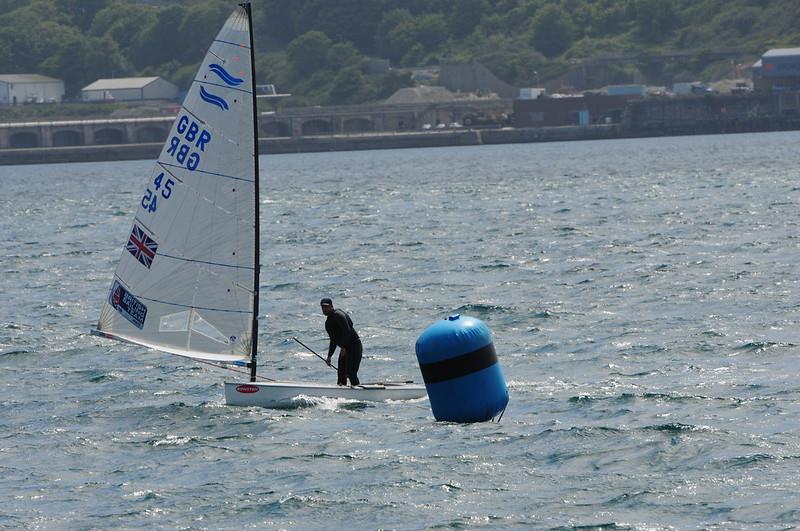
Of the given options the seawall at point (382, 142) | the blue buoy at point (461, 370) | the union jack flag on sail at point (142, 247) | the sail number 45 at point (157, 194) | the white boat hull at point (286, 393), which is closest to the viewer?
the blue buoy at point (461, 370)

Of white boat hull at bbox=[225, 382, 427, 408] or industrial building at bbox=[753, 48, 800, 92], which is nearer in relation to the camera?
white boat hull at bbox=[225, 382, 427, 408]

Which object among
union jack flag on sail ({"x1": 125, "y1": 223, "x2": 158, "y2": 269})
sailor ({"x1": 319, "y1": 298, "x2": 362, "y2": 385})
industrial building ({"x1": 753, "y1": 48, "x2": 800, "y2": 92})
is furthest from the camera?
industrial building ({"x1": 753, "y1": 48, "x2": 800, "y2": 92})

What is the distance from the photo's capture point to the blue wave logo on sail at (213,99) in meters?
24.6

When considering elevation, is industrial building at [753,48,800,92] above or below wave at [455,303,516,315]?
above

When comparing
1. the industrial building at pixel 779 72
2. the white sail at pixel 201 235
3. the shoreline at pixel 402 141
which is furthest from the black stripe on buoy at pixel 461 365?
the industrial building at pixel 779 72

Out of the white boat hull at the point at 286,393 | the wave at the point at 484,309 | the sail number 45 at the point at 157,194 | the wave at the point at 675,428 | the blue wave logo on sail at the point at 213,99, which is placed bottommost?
the wave at the point at 484,309

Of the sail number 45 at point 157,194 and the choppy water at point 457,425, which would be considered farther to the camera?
the sail number 45 at point 157,194

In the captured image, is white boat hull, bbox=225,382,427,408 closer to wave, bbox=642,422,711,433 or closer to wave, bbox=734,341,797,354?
wave, bbox=642,422,711,433

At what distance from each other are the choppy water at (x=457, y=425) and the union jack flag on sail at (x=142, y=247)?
7.91 feet

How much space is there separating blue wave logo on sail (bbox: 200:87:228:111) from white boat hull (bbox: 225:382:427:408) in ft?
14.2

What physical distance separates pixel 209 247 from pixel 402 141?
17105 cm

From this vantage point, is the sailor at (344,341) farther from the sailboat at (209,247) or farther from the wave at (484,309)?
the wave at (484,309)

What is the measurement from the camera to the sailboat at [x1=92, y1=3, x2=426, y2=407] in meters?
24.6

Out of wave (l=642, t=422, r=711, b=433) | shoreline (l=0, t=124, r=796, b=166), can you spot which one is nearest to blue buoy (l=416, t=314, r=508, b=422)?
wave (l=642, t=422, r=711, b=433)
